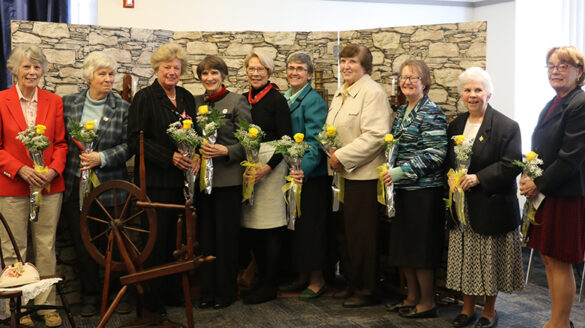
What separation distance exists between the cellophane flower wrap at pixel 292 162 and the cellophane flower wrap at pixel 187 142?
1.72ft

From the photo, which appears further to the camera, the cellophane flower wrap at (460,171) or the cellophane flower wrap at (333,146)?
the cellophane flower wrap at (333,146)

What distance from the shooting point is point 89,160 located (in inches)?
151

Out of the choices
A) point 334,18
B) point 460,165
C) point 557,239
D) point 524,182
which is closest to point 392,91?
point 460,165

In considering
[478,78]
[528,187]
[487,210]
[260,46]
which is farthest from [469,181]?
[260,46]

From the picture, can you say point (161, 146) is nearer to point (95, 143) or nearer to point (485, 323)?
point (95, 143)

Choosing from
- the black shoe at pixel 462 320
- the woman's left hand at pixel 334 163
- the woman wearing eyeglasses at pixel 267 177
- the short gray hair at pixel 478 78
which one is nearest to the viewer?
the short gray hair at pixel 478 78

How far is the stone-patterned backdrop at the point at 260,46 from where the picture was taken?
445cm

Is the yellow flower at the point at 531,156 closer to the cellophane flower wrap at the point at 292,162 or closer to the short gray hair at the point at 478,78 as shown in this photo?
the short gray hair at the point at 478,78

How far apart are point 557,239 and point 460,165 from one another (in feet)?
2.21

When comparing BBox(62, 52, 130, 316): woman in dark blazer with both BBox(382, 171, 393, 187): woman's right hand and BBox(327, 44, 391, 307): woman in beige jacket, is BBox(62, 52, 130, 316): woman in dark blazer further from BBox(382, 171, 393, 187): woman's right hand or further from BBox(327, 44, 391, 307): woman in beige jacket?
BBox(382, 171, 393, 187): woman's right hand

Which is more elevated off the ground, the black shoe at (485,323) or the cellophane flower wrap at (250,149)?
the cellophane flower wrap at (250,149)

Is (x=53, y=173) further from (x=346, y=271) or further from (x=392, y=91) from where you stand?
(x=392, y=91)

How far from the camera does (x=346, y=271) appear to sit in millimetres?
4301

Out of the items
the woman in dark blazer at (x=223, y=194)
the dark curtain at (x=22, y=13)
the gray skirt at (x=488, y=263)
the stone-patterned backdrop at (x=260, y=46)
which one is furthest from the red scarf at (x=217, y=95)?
the dark curtain at (x=22, y=13)
